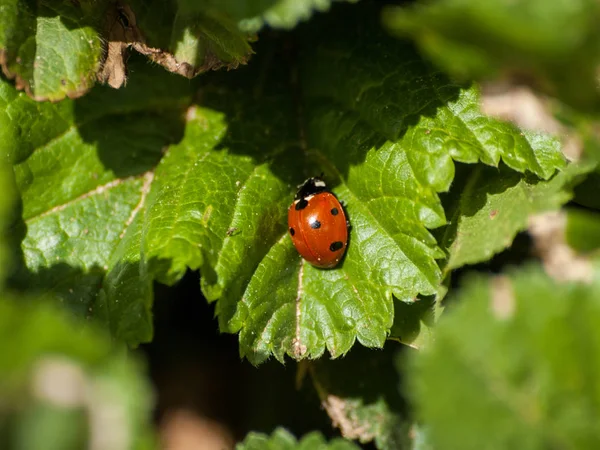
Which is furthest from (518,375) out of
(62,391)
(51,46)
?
(51,46)

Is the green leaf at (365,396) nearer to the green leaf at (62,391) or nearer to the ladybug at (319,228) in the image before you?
the ladybug at (319,228)

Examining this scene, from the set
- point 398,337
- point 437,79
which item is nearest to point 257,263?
point 398,337

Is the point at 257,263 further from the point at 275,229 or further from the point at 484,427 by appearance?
the point at 484,427

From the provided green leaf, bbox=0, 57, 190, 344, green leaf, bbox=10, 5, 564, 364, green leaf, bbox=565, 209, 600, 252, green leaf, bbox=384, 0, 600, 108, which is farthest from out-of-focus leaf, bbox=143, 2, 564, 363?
green leaf, bbox=384, 0, 600, 108

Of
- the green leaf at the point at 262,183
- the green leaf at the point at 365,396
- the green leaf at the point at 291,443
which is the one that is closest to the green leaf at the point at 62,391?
the green leaf at the point at 291,443

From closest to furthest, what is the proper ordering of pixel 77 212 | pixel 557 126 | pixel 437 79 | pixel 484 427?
1. pixel 484 427
2. pixel 557 126
3. pixel 437 79
4. pixel 77 212
